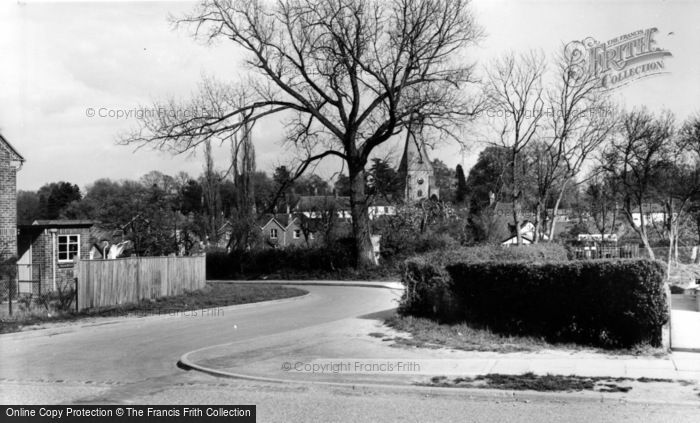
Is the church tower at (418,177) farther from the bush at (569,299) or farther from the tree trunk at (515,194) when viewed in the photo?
the bush at (569,299)

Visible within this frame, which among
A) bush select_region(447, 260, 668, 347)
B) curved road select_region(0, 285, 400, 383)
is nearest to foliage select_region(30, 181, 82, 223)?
curved road select_region(0, 285, 400, 383)

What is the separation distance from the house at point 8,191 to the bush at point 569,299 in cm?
2178

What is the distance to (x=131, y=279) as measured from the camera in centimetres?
2231

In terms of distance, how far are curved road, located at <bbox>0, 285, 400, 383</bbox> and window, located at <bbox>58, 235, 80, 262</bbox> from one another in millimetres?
15511

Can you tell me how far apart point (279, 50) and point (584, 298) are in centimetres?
2544

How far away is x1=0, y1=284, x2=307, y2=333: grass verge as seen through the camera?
59.8ft

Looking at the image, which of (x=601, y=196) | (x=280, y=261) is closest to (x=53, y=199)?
(x=280, y=261)

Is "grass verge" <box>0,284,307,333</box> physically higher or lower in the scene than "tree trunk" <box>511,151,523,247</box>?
lower

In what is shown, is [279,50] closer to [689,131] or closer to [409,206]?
[409,206]

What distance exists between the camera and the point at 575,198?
2422 inches

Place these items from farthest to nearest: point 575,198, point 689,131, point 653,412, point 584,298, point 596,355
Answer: point 575,198
point 689,131
point 584,298
point 596,355
point 653,412

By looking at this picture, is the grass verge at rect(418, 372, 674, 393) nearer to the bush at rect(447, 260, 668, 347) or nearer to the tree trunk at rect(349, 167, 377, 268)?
the bush at rect(447, 260, 668, 347)

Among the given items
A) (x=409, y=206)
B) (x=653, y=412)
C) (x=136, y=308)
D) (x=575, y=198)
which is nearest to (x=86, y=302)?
(x=136, y=308)

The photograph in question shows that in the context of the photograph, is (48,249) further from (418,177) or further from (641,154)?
(418,177)
